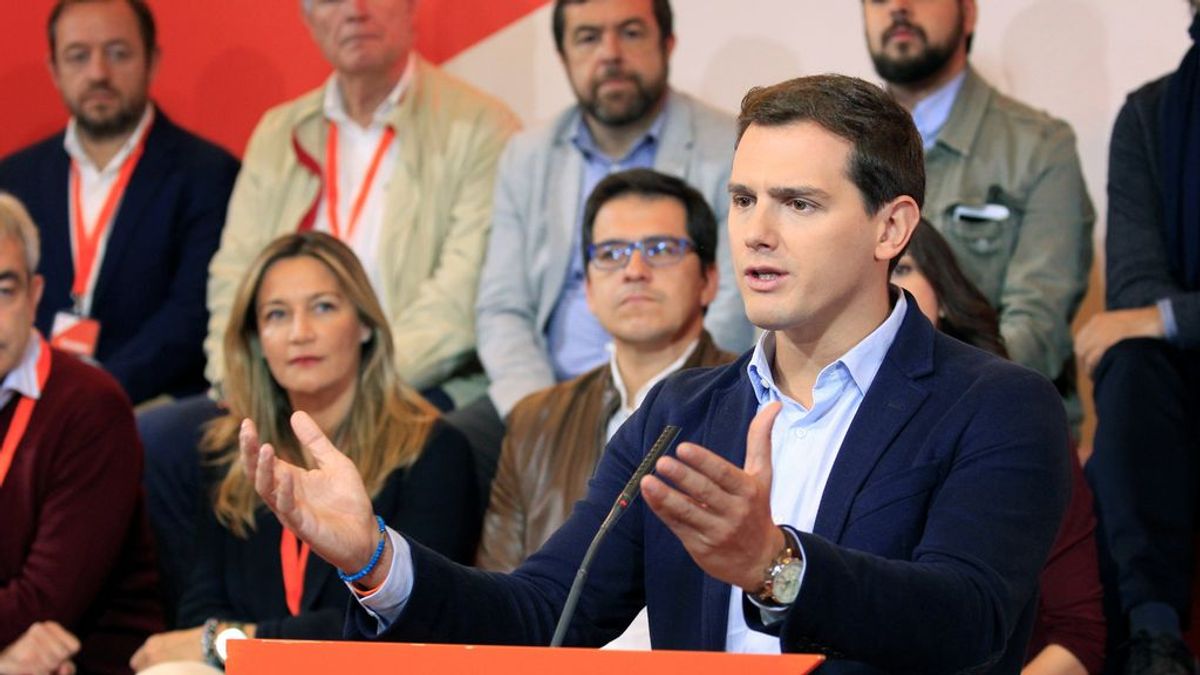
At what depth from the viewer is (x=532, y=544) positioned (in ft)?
11.5

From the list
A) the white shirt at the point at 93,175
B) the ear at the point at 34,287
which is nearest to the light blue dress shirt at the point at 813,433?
the ear at the point at 34,287

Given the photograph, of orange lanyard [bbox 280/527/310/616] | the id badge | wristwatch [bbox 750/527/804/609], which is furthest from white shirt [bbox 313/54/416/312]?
wristwatch [bbox 750/527/804/609]

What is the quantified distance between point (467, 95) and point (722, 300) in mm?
1162

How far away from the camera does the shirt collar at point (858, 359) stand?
6.23 ft

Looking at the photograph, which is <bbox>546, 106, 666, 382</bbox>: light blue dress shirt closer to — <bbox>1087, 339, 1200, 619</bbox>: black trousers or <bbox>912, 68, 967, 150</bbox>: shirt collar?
<bbox>912, 68, 967, 150</bbox>: shirt collar

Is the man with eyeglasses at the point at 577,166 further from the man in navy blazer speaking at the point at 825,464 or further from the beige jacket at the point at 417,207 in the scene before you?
the man in navy blazer speaking at the point at 825,464

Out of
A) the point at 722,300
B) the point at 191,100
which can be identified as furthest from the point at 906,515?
the point at 191,100

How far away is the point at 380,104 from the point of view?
4.72 meters

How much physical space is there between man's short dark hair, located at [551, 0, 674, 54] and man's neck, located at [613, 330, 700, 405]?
1153 mm

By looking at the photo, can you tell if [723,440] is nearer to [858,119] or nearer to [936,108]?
[858,119]

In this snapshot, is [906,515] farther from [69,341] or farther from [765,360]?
[69,341]

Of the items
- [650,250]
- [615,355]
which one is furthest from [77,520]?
[650,250]

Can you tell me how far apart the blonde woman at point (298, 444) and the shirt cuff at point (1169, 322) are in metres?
1.43

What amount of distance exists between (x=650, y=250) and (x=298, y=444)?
85 cm
